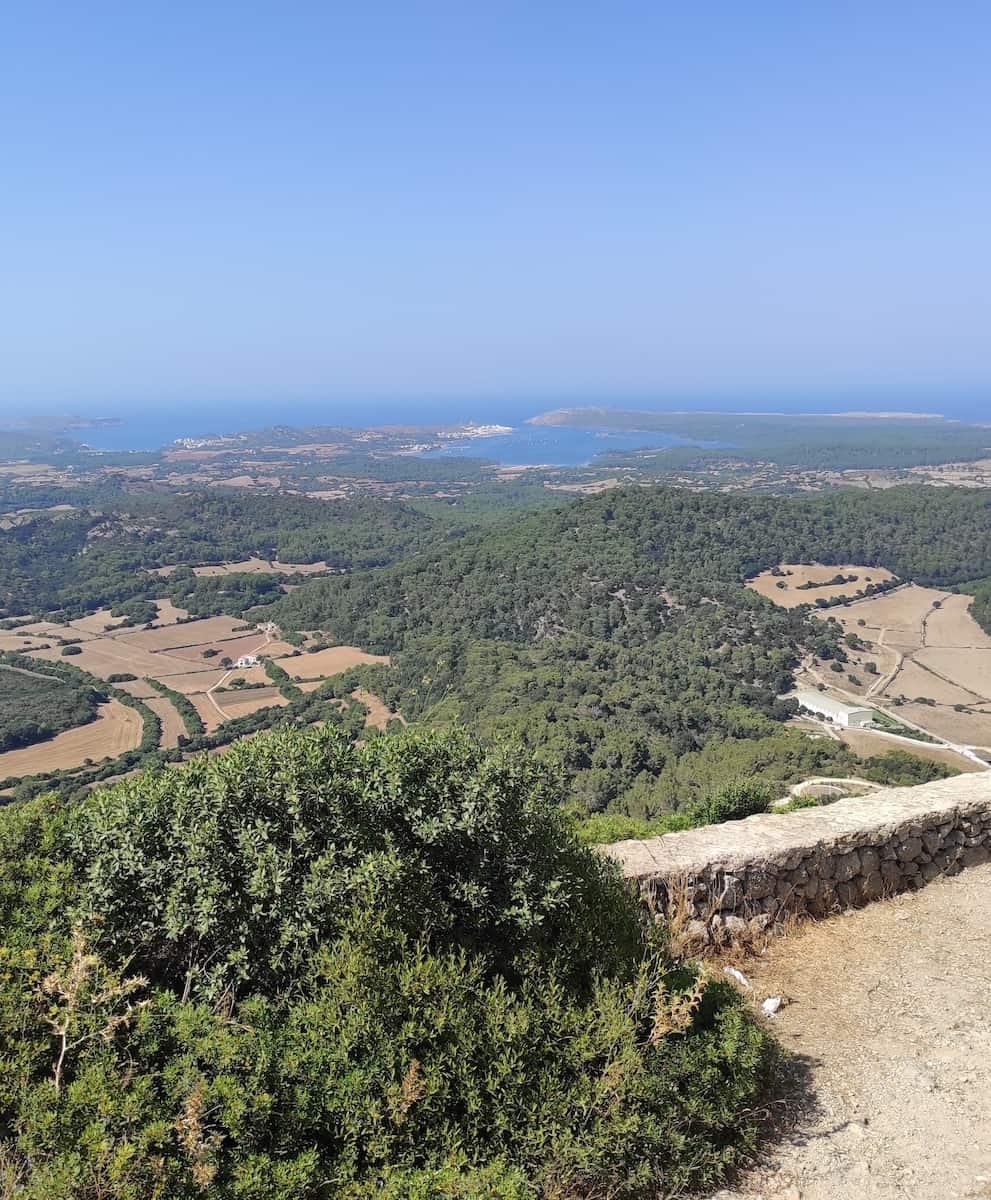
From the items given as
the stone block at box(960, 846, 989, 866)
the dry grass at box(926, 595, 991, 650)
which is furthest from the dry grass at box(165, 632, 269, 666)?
the stone block at box(960, 846, 989, 866)

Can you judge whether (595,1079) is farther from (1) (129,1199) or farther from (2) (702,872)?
(2) (702,872)

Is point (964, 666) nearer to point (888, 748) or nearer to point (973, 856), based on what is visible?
point (888, 748)

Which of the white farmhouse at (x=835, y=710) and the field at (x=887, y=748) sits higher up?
the field at (x=887, y=748)

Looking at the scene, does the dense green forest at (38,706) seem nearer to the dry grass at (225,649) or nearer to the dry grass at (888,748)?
the dry grass at (225,649)

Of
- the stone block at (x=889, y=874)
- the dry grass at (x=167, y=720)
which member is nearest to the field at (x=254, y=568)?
the dry grass at (x=167, y=720)

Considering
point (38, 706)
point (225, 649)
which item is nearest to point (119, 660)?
point (225, 649)

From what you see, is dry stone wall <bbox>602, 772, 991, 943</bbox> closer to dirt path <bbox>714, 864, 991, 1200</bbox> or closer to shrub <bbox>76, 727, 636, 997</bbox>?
dirt path <bbox>714, 864, 991, 1200</bbox>
